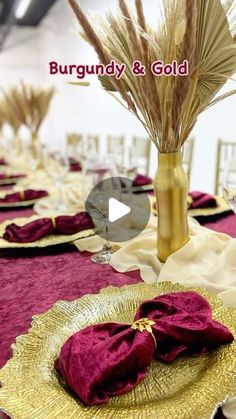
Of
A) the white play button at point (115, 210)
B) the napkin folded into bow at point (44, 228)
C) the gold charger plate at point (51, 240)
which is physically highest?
the white play button at point (115, 210)

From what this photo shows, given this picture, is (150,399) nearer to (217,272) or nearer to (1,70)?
(217,272)

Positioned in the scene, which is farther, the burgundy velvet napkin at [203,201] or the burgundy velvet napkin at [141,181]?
the burgundy velvet napkin at [141,181]

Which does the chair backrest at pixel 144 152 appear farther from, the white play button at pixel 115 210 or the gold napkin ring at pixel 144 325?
the gold napkin ring at pixel 144 325

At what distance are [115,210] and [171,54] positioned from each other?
293 mm

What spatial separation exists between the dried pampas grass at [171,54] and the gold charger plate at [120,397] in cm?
32

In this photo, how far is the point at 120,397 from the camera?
1.19ft

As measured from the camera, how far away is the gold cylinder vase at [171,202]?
690mm

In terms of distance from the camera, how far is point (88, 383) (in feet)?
1.13

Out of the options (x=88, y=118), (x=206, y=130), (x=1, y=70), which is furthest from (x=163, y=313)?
(x=1, y=70)

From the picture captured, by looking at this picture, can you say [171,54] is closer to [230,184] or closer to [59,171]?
[230,184]

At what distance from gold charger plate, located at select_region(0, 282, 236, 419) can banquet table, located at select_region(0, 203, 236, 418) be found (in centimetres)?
5

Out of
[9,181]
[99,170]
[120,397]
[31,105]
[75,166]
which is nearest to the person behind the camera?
[120,397]

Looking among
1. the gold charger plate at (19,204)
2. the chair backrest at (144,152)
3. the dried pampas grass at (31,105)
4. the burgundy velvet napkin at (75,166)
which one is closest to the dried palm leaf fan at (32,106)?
the dried pampas grass at (31,105)

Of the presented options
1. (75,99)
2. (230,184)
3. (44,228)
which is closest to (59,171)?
(44,228)
